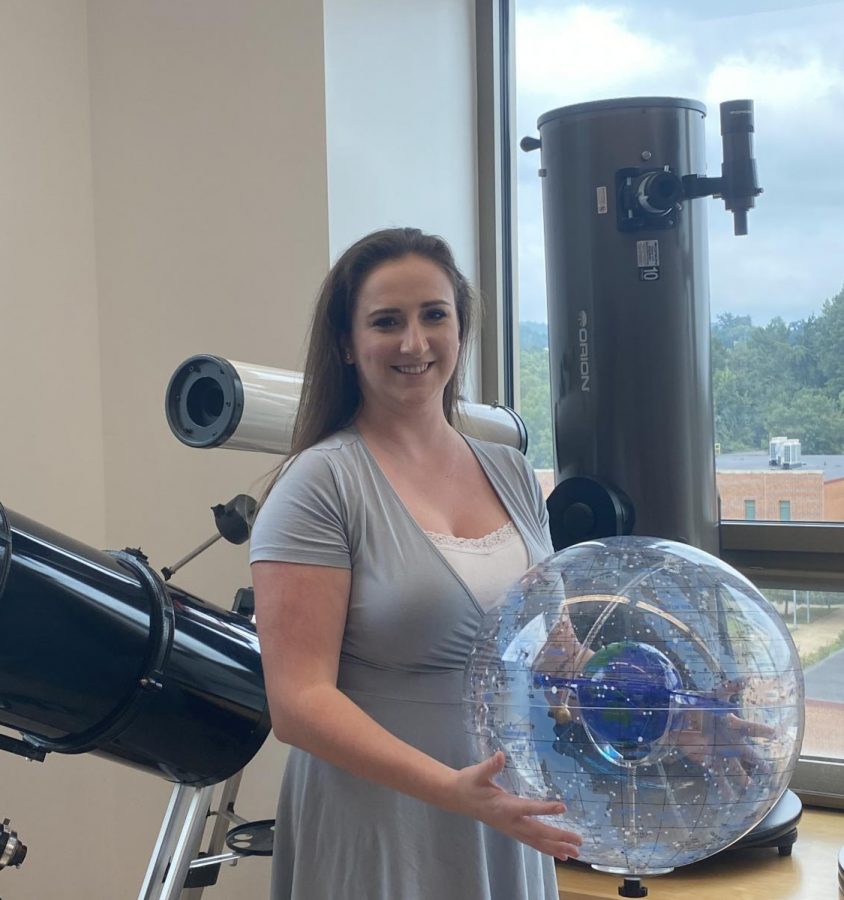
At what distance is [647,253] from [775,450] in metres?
0.71

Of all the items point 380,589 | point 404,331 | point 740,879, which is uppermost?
point 404,331

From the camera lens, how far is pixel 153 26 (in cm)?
235

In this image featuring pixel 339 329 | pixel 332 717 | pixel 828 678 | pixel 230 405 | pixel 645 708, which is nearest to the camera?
pixel 645 708

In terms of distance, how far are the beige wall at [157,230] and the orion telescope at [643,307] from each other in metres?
0.59

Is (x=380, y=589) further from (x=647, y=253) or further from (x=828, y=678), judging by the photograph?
(x=828, y=678)

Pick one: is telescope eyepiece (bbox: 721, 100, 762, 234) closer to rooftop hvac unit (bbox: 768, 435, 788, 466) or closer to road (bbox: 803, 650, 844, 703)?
rooftop hvac unit (bbox: 768, 435, 788, 466)

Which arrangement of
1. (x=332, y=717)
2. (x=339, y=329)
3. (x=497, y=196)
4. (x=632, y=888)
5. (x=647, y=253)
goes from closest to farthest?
(x=332, y=717)
(x=339, y=329)
(x=632, y=888)
(x=647, y=253)
(x=497, y=196)

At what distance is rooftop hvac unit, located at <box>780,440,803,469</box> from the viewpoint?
7.52 ft

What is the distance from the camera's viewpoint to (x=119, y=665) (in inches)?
50.9

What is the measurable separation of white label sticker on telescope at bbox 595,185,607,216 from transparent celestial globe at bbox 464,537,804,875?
0.88 meters

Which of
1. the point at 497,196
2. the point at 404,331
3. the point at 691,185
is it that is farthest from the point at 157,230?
the point at 404,331

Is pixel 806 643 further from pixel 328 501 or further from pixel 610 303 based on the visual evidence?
pixel 328 501

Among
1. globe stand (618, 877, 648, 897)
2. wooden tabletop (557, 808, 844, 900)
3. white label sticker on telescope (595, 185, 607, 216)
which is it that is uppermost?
white label sticker on telescope (595, 185, 607, 216)

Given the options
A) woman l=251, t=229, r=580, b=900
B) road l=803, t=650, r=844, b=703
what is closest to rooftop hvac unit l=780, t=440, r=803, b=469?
road l=803, t=650, r=844, b=703
